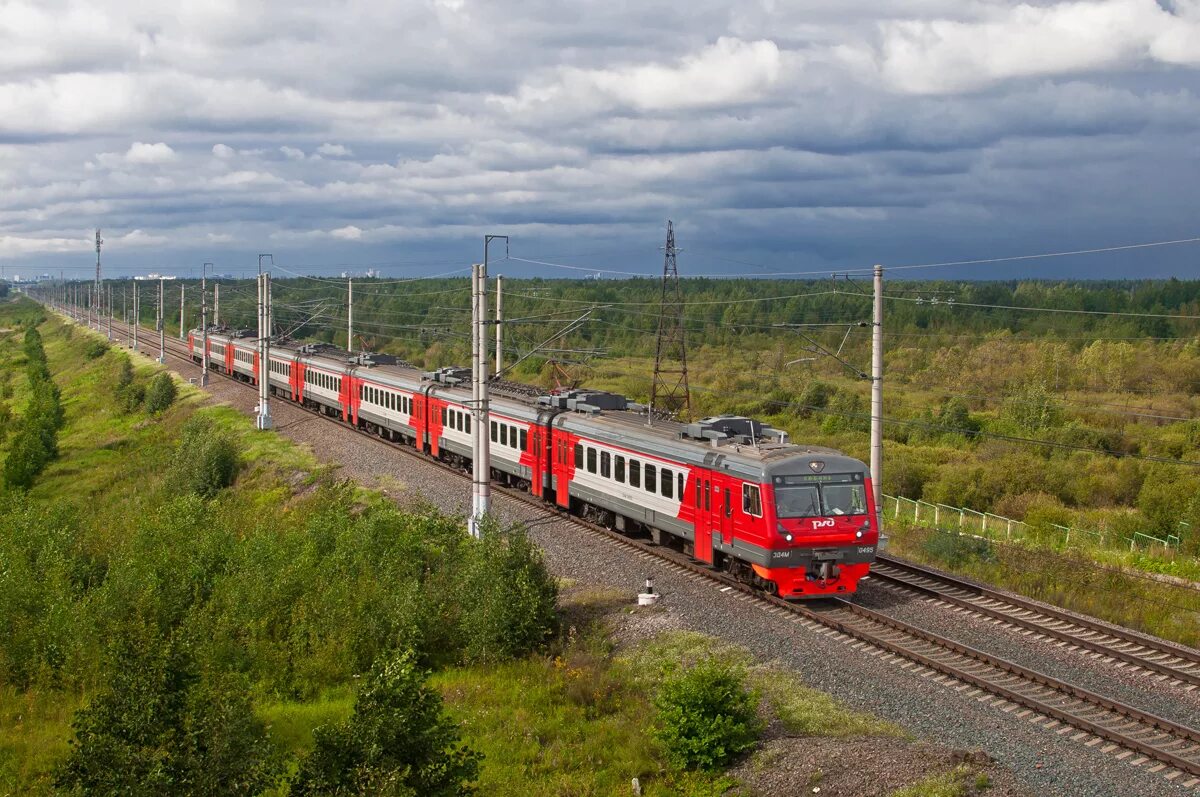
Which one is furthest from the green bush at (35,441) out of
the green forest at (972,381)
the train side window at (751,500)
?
the train side window at (751,500)

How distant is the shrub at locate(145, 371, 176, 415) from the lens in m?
64.0

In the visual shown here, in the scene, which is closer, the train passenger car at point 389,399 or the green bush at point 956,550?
the green bush at point 956,550

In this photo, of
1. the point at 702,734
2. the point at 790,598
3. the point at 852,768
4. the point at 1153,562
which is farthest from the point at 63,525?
the point at 1153,562

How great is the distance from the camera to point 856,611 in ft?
64.7

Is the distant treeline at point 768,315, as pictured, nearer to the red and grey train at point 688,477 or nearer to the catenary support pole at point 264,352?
the catenary support pole at point 264,352

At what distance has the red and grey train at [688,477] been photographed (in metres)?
19.7

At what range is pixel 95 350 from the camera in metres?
106

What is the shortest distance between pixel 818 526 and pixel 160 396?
54.1 metres

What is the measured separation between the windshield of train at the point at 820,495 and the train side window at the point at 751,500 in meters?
Result: 0.38

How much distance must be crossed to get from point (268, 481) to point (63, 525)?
11031 millimetres

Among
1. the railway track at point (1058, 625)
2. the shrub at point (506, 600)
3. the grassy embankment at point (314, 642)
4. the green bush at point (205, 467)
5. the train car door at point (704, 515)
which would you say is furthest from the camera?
the green bush at point (205, 467)

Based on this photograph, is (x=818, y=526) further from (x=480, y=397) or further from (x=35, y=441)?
(x=35, y=441)

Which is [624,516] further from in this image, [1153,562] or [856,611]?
[1153,562]

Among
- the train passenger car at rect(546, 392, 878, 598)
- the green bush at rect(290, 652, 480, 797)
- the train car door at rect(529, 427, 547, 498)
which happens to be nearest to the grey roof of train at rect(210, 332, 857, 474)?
the train passenger car at rect(546, 392, 878, 598)
